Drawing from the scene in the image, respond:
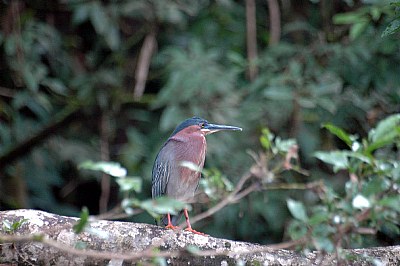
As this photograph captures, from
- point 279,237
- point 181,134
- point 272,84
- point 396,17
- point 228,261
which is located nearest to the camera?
point 396,17

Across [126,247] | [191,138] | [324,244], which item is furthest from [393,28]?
[191,138]

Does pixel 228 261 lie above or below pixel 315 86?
below

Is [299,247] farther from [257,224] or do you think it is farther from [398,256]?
[257,224]

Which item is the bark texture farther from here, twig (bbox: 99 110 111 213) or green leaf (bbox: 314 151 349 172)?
twig (bbox: 99 110 111 213)

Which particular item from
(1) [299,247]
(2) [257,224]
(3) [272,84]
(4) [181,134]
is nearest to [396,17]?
(1) [299,247]

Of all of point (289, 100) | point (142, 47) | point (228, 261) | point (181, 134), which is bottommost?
point (228, 261)

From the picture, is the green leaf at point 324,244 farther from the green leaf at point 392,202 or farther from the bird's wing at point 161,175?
the bird's wing at point 161,175

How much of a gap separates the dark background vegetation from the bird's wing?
40.3 inches

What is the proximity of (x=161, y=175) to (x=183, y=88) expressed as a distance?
52.6 inches

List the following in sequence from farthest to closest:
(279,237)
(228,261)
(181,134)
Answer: (279,237) < (181,134) < (228,261)

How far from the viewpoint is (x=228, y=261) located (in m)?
2.72

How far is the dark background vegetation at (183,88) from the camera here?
217 inches

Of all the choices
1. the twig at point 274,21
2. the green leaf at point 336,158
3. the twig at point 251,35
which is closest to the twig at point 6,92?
the twig at point 251,35

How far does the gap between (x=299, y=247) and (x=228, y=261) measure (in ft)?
1.09
